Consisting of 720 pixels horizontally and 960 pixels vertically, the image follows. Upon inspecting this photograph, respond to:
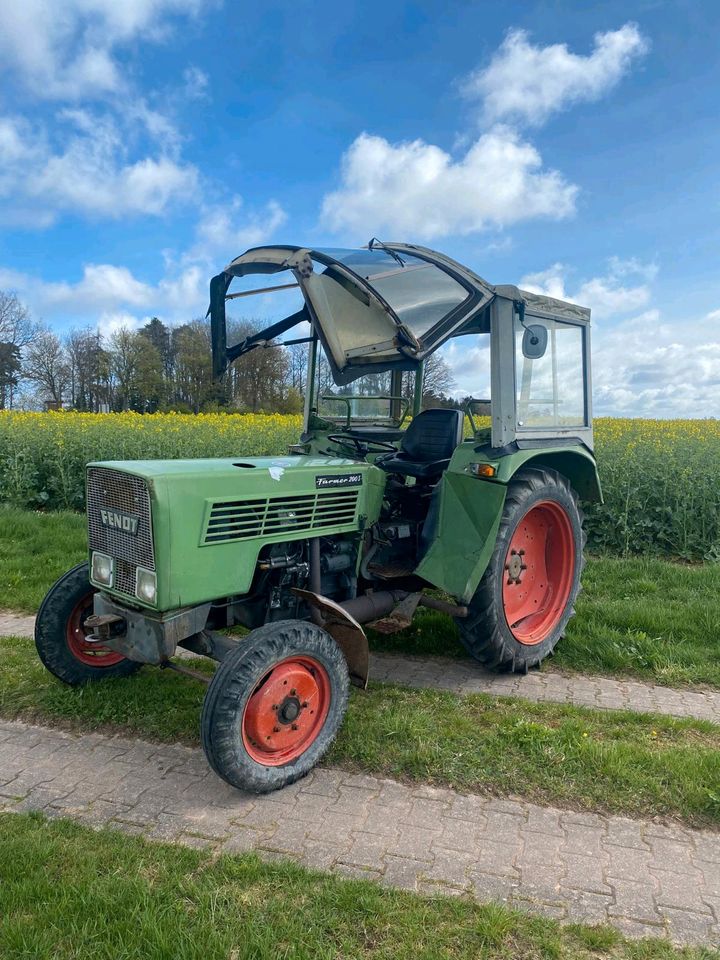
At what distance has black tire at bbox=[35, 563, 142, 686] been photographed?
12.5 ft

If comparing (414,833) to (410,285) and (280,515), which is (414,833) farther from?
(410,285)

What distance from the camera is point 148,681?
157 inches

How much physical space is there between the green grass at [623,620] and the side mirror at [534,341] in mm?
1944

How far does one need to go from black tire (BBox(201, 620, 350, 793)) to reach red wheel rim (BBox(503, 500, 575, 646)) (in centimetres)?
157

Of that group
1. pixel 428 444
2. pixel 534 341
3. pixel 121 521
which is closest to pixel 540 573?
pixel 428 444

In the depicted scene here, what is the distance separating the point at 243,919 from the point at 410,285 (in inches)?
111

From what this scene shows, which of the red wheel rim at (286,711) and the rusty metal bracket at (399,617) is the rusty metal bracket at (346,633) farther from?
the rusty metal bracket at (399,617)

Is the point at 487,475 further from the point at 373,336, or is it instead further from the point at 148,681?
the point at 148,681

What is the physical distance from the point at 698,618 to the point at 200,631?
11.9 feet

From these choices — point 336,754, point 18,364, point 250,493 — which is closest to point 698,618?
point 336,754

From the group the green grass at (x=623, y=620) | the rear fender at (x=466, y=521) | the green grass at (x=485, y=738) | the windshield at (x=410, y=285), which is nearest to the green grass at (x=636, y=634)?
the green grass at (x=623, y=620)

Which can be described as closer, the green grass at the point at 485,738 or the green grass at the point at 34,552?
the green grass at the point at 485,738

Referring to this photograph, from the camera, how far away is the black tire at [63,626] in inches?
149

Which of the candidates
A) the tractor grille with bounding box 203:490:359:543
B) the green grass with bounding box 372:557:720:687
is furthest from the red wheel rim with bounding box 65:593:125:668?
the green grass with bounding box 372:557:720:687
